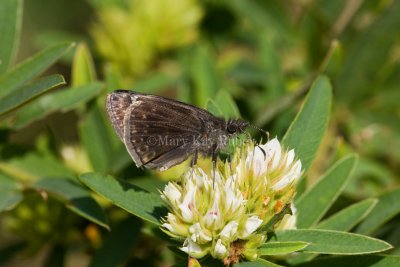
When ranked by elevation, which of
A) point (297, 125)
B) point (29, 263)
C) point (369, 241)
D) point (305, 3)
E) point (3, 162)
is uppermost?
point (305, 3)

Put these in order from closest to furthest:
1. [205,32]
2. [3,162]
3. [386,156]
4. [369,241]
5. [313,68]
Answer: [369,241], [3,162], [386,156], [313,68], [205,32]

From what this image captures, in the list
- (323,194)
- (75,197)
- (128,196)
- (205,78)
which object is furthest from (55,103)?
(323,194)

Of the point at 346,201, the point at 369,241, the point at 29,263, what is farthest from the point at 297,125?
the point at 29,263

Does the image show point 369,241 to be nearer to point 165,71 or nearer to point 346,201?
point 346,201

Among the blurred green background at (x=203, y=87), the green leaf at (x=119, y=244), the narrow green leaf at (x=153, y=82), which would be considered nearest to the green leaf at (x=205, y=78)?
the blurred green background at (x=203, y=87)

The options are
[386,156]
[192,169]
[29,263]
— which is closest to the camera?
[192,169]

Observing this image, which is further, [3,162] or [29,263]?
[29,263]
